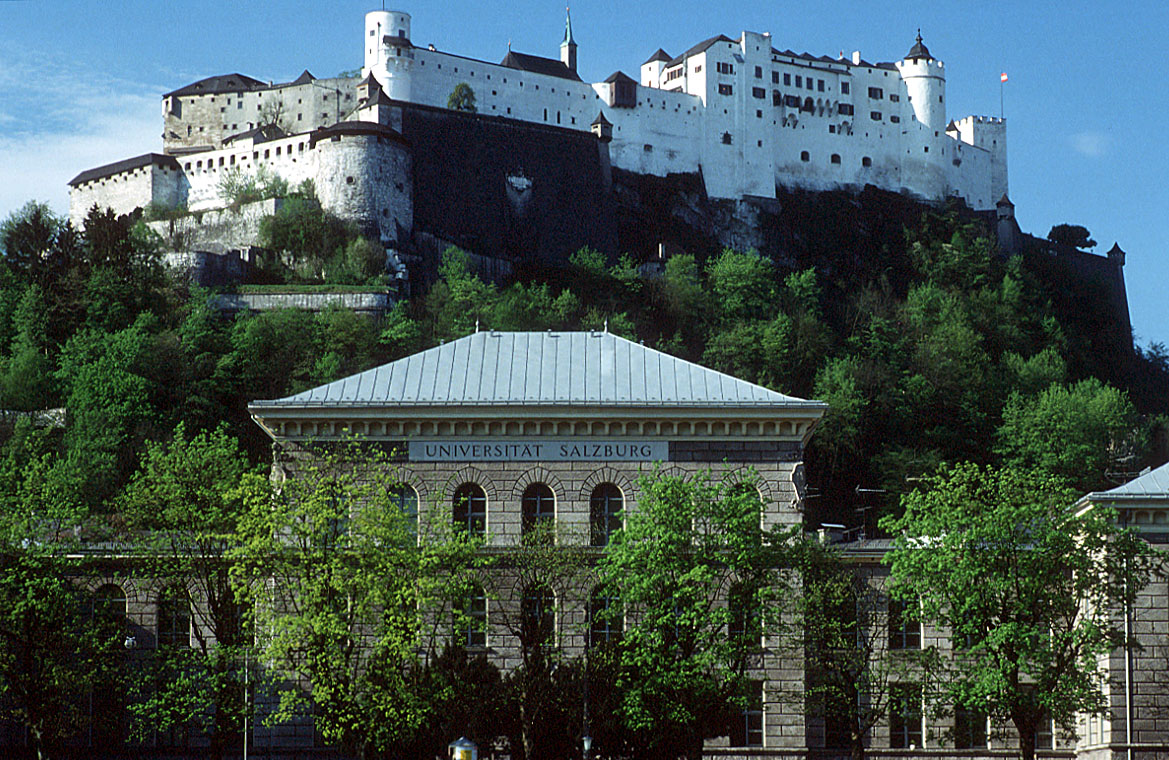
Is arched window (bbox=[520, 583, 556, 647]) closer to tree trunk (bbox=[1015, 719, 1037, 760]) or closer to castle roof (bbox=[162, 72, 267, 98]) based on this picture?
tree trunk (bbox=[1015, 719, 1037, 760])

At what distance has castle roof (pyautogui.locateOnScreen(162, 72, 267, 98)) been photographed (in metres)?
135

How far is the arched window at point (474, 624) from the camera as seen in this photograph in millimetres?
41131

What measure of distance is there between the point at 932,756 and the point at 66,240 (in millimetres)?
71509

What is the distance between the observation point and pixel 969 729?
4259cm

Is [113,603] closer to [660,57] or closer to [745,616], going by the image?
[745,616]

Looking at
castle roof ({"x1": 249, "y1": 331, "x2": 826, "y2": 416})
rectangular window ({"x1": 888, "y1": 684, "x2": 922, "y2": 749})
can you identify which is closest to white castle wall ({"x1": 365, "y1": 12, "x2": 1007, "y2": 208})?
castle roof ({"x1": 249, "y1": 331, "x2": 826, "y2": 416})

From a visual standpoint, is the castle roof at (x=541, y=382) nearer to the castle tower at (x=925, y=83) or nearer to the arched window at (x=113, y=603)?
the arched window at (x=113, y=603)

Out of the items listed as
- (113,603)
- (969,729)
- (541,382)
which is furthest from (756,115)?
(969,729)

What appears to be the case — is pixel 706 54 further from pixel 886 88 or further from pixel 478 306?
pixel 478 306

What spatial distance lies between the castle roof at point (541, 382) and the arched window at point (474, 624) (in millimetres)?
4817

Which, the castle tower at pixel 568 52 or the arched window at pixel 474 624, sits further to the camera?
the castle tower at pixel 568 52

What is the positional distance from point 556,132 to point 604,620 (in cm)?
8445

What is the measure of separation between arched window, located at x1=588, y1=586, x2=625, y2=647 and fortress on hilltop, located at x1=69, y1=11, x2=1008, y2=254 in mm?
68183

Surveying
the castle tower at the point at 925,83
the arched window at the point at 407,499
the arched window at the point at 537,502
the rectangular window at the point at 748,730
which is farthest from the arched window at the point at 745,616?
the castle tower at the point at 925,83
